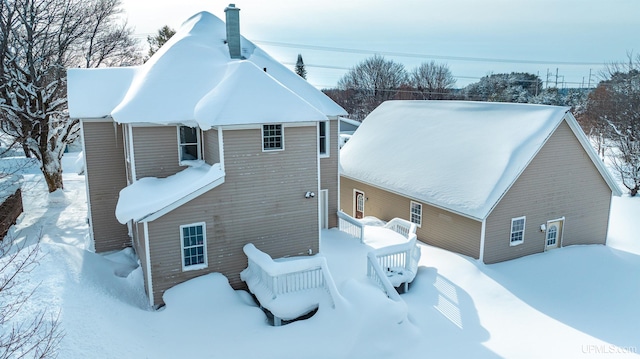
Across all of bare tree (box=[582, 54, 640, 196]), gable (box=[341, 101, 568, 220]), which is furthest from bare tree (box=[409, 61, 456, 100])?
gable (box=[341, 101, 568, 220])

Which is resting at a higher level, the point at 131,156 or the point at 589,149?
the point at 131,156

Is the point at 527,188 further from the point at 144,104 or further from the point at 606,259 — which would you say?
the point at 144,104

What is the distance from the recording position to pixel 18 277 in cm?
1112

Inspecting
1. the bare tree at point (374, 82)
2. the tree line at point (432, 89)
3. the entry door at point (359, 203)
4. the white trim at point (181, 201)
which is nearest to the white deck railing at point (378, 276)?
the white trim at point (181, 201)

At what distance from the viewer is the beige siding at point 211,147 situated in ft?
40.1

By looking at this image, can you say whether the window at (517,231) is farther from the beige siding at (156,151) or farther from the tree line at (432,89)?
the tree line at (432,89)

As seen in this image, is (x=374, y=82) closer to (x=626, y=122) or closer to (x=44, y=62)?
(x=626, y=122)

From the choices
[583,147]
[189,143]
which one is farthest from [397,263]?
[583,147]

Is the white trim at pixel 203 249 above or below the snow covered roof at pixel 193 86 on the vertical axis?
below

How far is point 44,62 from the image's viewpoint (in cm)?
2452

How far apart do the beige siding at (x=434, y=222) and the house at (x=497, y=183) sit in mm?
43

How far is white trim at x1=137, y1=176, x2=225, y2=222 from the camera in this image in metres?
11.0

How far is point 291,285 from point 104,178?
9282 millimetres

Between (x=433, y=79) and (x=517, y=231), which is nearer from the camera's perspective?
(x=517, y=231)
